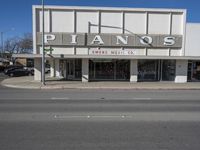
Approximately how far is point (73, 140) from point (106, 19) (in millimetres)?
22153

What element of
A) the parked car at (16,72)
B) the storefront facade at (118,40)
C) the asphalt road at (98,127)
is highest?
the storefront facade at (118,40)

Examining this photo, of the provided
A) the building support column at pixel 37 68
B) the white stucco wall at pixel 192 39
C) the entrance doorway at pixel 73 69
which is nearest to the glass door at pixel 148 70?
the white stucco wall at pixel 192 39

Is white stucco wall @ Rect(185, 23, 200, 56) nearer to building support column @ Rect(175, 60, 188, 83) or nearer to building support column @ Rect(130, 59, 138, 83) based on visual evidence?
building support column @ Rect(175, 60, 188, 83)

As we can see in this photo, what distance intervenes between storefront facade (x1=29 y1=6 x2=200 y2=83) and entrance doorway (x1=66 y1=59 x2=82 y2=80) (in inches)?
31.9

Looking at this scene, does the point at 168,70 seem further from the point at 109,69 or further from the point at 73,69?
the point at 73,69

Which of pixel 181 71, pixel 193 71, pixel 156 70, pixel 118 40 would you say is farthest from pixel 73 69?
pixel 193 71

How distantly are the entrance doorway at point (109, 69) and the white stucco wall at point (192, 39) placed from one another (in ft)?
21.2

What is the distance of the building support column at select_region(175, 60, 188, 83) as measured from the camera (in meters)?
27.8

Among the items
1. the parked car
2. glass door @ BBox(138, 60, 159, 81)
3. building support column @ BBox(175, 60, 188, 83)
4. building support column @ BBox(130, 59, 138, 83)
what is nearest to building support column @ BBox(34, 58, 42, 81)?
building support column @ BBox(130, 59, 138, 83)

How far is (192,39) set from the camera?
28328 millimetres

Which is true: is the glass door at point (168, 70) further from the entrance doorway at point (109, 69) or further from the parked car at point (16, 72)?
the parked car at point (16, 72)

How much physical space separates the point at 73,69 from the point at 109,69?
3.87 meters

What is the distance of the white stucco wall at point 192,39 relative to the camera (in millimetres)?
28141

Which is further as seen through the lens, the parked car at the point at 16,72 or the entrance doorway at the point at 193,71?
the parked car at the point at 16,72
